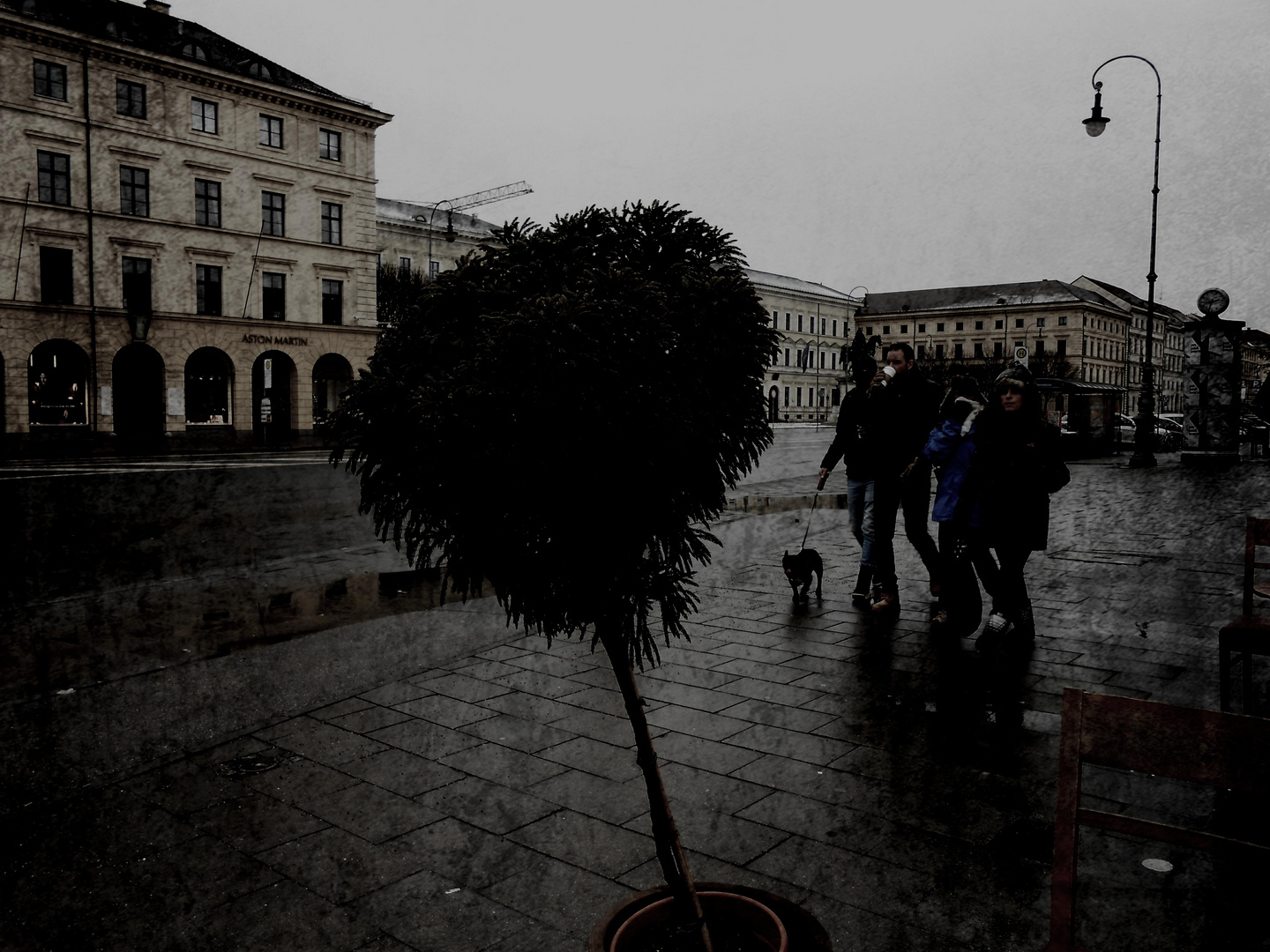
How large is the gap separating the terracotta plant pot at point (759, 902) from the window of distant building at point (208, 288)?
41478 mm

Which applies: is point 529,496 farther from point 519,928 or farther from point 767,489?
point 767,489

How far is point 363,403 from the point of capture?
2.26 metres

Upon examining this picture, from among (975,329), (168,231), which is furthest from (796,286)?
(168,231)

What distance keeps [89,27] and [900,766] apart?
42.9 meters

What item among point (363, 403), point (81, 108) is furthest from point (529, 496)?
point (81, 108)

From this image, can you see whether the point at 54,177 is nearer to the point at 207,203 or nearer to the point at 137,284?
the point at 137,284

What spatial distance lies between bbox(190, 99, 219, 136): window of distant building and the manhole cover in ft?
134

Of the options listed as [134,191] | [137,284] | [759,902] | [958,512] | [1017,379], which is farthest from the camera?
[137,284]

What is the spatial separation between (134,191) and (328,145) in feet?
29.9

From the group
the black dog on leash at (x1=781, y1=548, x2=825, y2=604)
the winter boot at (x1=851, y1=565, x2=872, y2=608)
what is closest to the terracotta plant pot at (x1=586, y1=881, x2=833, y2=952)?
the black dog on leash at (x1=781, y1=548, x2=825, y2=604)

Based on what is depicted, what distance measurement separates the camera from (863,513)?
762 cm

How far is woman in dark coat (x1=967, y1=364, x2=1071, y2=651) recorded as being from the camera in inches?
251

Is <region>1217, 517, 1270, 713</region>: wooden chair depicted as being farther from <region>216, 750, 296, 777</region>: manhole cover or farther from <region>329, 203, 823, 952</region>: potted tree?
<region>216, 750, 296, 777</region>: manhole cover

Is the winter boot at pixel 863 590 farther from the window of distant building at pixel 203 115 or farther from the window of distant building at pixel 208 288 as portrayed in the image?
the window of distant building at pixel 203 115
